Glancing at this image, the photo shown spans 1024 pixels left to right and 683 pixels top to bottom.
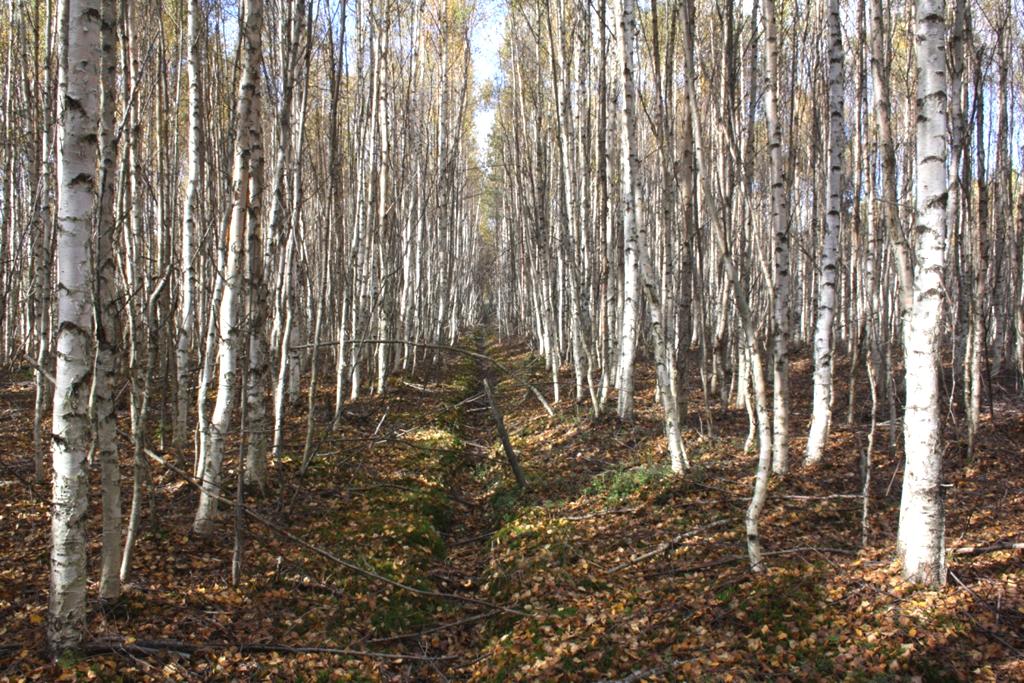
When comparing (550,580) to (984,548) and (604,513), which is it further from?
(984,548)

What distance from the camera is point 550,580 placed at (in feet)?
15.1

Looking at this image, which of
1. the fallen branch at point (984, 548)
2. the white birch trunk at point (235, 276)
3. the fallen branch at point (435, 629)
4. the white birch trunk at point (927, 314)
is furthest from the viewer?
the white birch trunk at point (235, 276)

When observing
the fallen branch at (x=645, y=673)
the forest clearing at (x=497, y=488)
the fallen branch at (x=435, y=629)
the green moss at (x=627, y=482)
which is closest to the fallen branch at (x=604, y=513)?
the forest clearing at (x=497, y=488)

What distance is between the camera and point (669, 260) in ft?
24.7

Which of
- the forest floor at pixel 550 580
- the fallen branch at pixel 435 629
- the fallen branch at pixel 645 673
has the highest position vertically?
the forest floor at pixel 550 580

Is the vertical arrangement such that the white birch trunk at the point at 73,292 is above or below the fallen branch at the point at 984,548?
above

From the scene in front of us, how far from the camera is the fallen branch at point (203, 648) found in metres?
3.26

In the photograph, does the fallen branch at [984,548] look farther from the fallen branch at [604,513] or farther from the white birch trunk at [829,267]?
the fallen branch at [604,513]

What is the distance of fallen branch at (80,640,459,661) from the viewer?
3.26 m

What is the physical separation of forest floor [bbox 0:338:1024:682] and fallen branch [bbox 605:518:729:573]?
0.9 inches

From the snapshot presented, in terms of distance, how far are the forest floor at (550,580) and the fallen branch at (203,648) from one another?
1cm

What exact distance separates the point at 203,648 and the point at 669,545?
3242 millimetres

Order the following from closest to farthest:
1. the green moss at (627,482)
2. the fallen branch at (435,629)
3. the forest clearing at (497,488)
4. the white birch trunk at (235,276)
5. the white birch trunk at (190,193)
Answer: the forest clearing at (497,488) < the fallen branch at (435,629) < the white birch trunk at (235,276) < the white birch trunk at (190,193) < the green moss at (627,482)

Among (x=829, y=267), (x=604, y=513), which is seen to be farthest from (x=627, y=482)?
(x=829, y=267)
